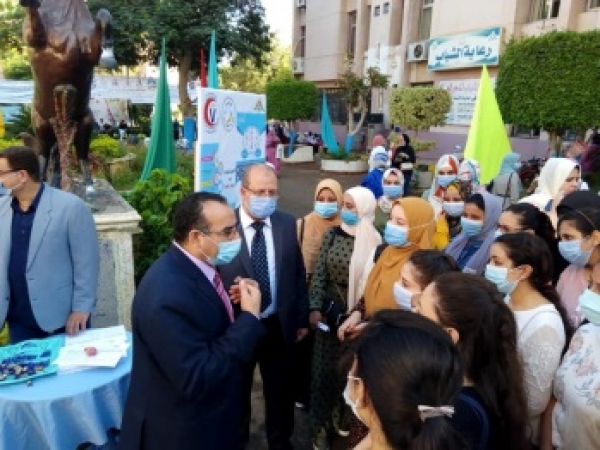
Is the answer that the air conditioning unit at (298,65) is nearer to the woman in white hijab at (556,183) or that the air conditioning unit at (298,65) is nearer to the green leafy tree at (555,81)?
the green leafy tree at (555,81)

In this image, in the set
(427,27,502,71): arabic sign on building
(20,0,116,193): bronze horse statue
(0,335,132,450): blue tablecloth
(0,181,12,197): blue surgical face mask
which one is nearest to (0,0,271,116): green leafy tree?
(427,27,502,71): arabic sign on building

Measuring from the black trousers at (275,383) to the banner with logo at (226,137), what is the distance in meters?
1.44

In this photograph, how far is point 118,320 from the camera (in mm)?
3594

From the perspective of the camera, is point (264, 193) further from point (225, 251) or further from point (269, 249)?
point (225, 251)

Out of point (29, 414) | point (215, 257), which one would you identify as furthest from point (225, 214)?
point (29, 414)

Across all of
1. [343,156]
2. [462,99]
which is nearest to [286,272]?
[343,156]

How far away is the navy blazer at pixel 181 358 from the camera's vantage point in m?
1.63

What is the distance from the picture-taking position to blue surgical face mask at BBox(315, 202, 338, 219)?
3463mm

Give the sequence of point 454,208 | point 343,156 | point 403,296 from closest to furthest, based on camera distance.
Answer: point 403,296
point 454,208
point 343,156

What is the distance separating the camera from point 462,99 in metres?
17.3

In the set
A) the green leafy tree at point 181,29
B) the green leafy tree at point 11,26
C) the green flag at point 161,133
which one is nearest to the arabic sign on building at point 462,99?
the green leafy tree at point 181,29

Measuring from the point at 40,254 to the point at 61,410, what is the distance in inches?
33.4

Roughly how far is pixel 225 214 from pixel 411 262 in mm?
896

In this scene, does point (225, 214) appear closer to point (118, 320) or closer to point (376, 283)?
point (376, 283)
